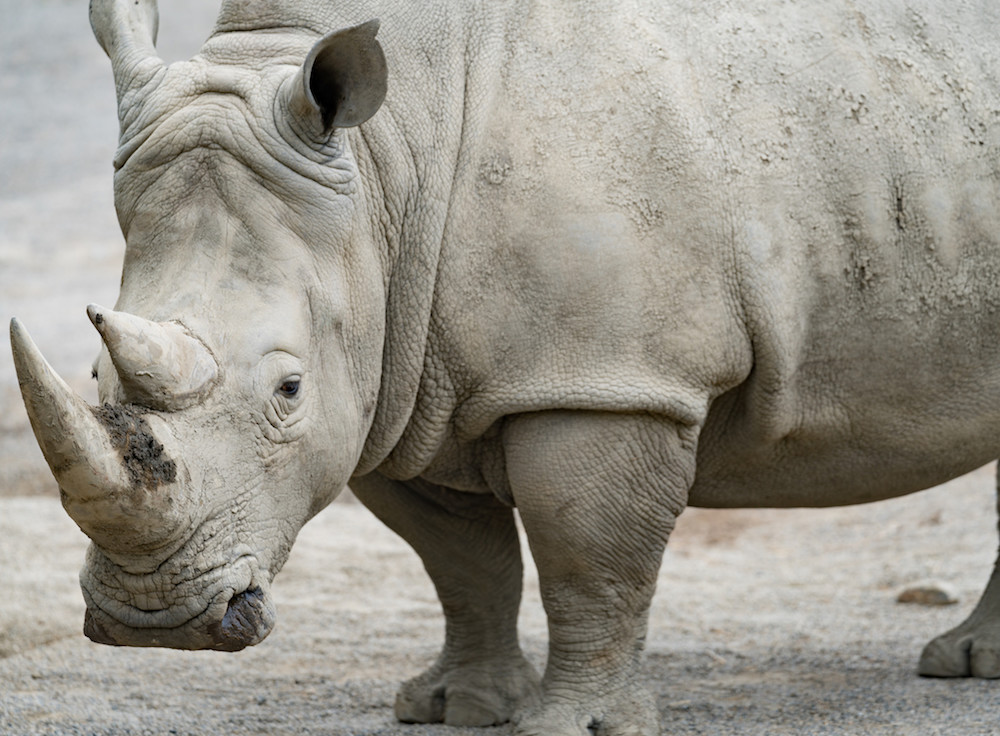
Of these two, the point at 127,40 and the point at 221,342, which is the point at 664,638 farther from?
the point at 127,40

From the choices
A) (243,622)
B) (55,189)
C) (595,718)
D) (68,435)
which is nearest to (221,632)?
(243,622)

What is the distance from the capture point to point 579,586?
4.46 meters

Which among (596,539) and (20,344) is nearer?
(20,344)

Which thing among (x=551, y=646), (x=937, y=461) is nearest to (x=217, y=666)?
(x=551, y=646)

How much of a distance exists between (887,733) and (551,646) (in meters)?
1.13

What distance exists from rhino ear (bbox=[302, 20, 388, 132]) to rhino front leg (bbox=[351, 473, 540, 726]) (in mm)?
1546

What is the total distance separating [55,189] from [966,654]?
16287mm

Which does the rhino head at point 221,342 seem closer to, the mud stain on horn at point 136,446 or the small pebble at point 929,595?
the mud stain on horn at point 136,446

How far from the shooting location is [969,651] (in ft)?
18.3

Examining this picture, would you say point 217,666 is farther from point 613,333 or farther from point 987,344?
point 987,344

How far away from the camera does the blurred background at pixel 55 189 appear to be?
37.5ft

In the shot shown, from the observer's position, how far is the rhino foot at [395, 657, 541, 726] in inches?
206

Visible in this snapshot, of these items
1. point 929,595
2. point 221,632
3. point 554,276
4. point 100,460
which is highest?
point 554,276

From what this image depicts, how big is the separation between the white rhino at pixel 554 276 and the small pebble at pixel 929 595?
2578 mm
